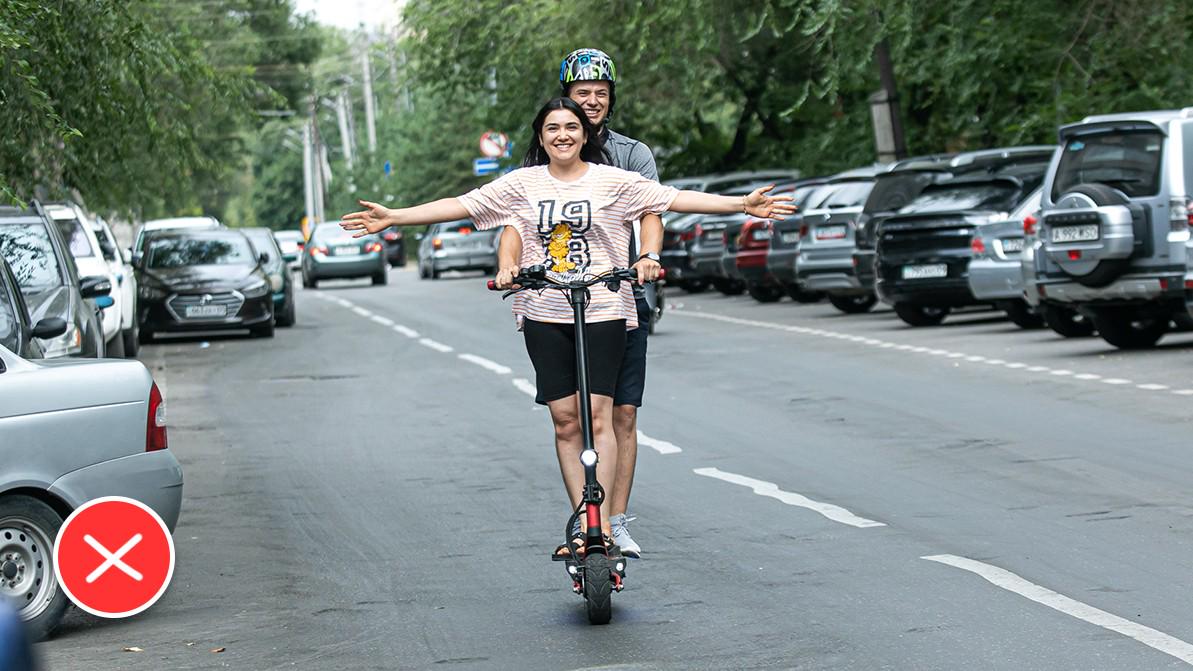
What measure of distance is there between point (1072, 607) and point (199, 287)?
20332mm

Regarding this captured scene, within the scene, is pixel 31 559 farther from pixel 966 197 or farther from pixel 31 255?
pixel 966 197

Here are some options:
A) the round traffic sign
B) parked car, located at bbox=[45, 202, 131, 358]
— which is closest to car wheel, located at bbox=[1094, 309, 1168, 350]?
parked car, located at bbox=[45, 202, 131, 358]

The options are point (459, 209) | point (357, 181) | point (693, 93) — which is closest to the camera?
point (459, 209)

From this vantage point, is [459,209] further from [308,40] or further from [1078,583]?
[308,40]

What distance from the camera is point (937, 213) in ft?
73.6

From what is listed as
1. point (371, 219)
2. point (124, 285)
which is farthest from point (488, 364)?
point (371, 219)

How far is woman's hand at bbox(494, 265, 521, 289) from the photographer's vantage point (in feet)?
23.7

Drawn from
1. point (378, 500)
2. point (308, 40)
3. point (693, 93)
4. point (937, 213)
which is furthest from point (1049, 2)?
point (308, 40)

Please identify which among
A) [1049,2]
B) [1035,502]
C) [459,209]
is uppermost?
[1049,2]

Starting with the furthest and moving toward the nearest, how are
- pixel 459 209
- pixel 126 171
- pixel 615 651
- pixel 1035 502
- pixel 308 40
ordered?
pixel 308 40
pixel 126 171
pixel 1035 502
pixel 459 209
pixel 615 651

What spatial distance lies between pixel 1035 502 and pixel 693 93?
26.6 meters

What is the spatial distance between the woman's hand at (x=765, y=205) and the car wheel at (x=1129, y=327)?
443 inches

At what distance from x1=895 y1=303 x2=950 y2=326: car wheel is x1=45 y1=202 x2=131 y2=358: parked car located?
837 cm

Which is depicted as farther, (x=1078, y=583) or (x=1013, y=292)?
(x=1013, y=292)
